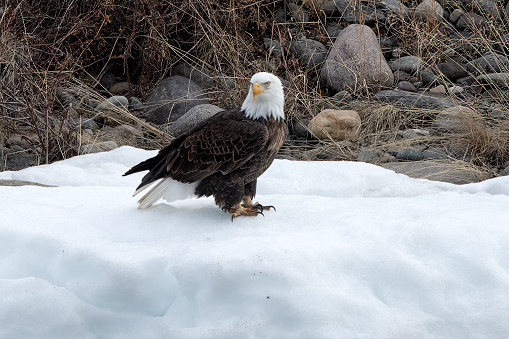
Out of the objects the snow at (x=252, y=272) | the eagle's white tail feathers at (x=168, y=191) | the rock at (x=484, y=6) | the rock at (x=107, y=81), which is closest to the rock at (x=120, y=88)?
the rock at (x=107, y=81)

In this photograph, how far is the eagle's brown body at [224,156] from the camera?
3074 mm

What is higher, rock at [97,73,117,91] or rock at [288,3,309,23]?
rock at [288,3,309,23]

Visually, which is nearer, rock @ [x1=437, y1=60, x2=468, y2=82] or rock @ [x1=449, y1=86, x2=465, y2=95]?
rock @ [x1=449, y1=86, x2=465, y2=95]

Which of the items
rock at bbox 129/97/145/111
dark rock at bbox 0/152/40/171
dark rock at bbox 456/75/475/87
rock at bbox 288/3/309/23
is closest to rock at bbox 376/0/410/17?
rock at bbox 288/3/309/23

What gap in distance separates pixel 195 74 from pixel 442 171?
3.52 metres

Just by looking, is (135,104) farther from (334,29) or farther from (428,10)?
(428,10)

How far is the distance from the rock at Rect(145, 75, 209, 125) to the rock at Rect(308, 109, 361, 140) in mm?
1367

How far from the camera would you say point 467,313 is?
2.56 m

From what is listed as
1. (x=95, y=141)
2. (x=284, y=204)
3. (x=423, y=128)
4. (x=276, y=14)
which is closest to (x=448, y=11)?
(x=276, y=14)

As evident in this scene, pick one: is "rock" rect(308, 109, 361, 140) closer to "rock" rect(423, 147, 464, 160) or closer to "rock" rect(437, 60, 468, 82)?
"rock" rect(423, 147, 464, 160)

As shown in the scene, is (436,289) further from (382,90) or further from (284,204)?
(382,90)

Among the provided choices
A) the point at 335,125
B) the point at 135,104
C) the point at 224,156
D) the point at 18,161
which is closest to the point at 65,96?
the point at 135,104

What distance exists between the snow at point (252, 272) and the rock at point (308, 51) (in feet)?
14.7

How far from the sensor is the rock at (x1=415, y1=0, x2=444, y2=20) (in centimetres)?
800
